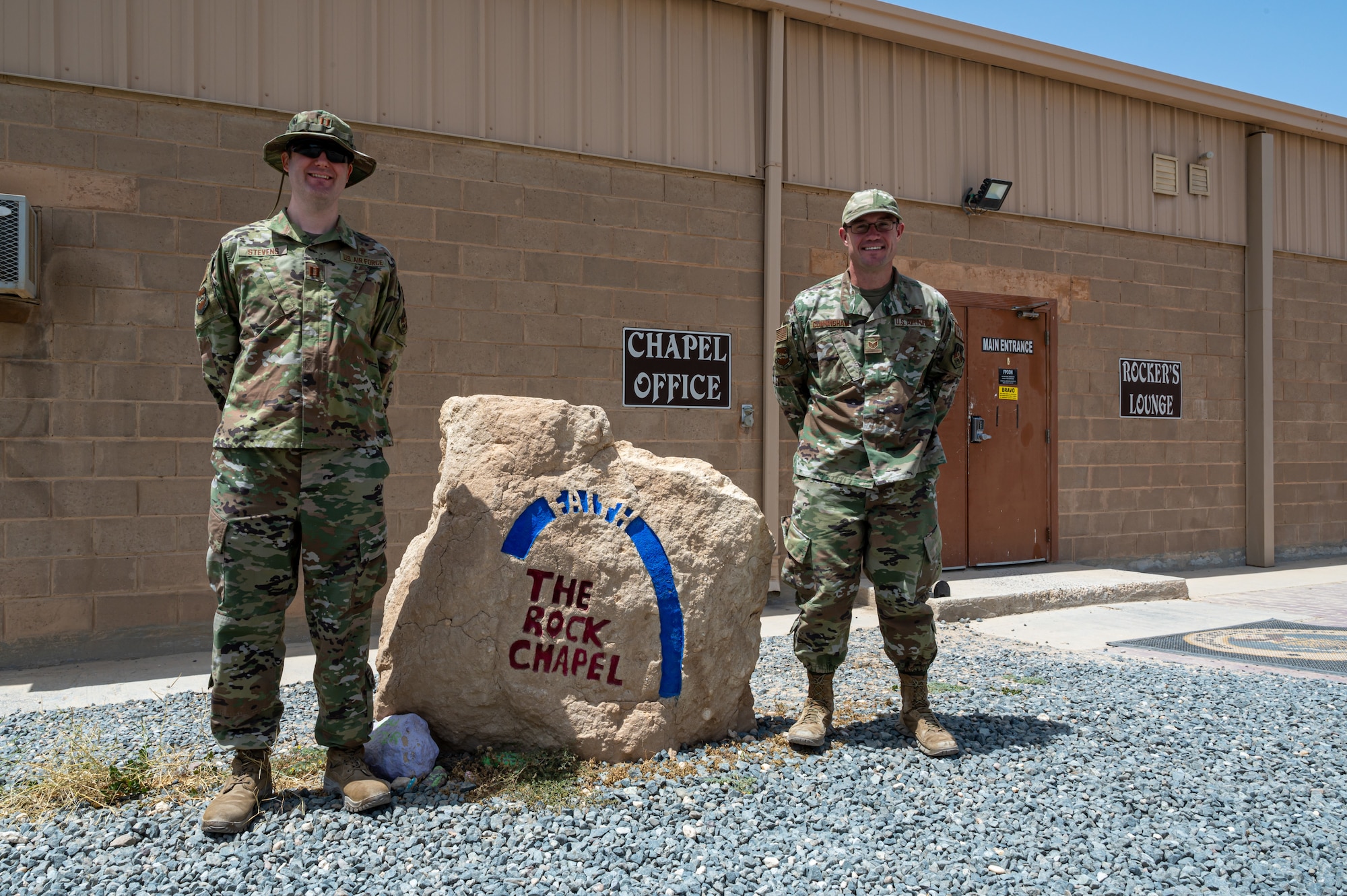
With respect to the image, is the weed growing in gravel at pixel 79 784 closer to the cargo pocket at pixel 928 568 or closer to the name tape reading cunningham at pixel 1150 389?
the cargo pocket at pixel 928 568

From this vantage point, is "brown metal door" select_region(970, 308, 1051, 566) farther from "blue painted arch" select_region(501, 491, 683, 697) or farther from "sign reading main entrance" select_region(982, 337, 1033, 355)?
"blue painted arch" select_region(501, 491, 683, 697)

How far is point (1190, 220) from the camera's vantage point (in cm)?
805

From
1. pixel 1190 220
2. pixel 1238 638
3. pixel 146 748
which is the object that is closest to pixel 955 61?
pixel 1190 220

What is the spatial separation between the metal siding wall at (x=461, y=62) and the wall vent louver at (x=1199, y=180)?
432 centimetres

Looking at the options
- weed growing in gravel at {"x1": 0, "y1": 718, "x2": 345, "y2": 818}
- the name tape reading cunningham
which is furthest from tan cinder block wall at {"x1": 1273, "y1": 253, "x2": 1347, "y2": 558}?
weed growing in gravel at {"x1": 0, "y1": 718, "x2": 345, "y2": 818}

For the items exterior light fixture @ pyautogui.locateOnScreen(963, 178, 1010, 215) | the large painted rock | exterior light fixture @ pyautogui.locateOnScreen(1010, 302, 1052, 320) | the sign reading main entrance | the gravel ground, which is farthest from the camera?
exterior light fixture @ pyautogui.locateOnScreen(1010, 302, 1052, 320)

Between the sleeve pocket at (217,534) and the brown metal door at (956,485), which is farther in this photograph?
the brown metal door at (956,485)

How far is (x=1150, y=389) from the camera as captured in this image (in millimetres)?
7758

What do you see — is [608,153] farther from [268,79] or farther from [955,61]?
[955,61]

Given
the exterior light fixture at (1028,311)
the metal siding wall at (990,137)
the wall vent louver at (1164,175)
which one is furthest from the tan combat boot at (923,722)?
the wall vent louver at (1164,175)

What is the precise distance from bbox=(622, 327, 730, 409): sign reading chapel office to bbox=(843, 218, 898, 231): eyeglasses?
2.76m

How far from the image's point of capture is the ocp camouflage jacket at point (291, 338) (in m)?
2.56

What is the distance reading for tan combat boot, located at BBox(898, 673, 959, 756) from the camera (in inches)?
121

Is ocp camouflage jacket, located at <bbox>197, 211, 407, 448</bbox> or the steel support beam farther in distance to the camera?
the steel support beam
